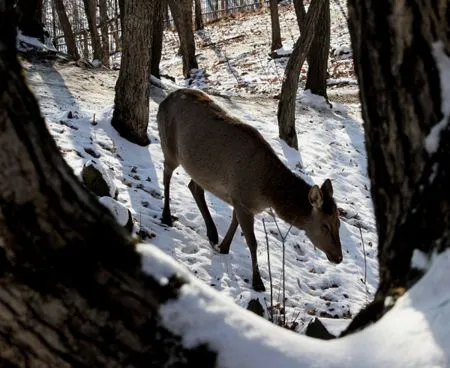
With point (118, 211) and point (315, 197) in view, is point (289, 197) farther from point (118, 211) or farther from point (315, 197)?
point (118, 211)

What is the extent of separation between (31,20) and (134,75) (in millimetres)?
7925

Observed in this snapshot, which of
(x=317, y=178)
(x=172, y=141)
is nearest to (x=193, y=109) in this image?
(x=172, y=141)

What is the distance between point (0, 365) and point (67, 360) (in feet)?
0.81

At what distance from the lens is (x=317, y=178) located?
37.9 feet

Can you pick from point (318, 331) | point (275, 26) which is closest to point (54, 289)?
point (318, 331)

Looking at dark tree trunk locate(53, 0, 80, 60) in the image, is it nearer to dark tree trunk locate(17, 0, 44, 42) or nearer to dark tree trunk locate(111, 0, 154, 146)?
dark tree trunk locate(17, 0, 44, 42)

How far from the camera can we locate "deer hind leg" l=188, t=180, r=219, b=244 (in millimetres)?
8234

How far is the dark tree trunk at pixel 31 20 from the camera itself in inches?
669

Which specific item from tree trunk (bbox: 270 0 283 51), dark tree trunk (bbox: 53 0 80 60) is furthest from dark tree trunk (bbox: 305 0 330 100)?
tree trunk (bbox: 270 0 283 51)

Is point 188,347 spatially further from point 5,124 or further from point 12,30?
point 12,30

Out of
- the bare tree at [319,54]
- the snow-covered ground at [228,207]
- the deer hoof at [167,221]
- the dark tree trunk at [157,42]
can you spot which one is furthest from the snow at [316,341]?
the dark tree trunk at [157,42]

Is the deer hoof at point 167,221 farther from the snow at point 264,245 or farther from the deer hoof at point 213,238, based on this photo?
the deer hoof at point 213,238

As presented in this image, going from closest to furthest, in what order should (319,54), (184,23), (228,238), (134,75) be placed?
1. (228,238)
2. (134,75)
3. (319,54)
4. (184,23)

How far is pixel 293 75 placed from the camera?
1229 cm
